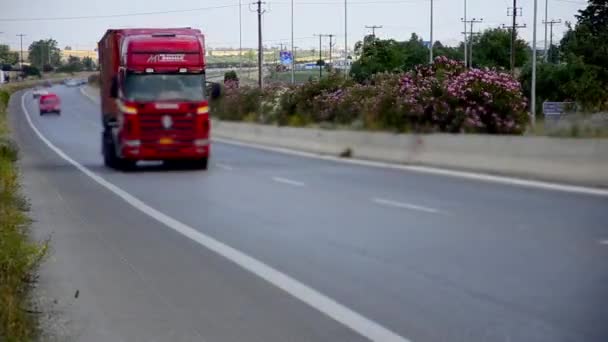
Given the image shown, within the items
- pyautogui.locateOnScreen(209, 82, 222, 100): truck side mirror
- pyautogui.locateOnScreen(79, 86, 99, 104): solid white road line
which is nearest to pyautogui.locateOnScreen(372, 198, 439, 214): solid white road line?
pyautogui.locateOnScreen(209, 82, 222, 100): truck side mirror

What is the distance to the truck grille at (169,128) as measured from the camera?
27.0m

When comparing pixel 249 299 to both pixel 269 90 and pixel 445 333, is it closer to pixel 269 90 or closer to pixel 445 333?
pixel 445 333

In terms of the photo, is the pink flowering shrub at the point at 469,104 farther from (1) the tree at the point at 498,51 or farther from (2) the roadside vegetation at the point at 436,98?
(1) the tree at the point at 498,51

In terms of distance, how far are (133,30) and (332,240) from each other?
16.0m

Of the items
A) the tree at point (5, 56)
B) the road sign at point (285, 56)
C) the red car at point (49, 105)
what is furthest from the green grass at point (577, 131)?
the road sign at point (285, 56)

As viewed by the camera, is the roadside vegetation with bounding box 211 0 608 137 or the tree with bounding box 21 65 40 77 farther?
the tree with bounding box 21 65 40 77

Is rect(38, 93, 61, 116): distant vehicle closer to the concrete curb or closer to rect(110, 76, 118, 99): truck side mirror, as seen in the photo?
the concrete curb

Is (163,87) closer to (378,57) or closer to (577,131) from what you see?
(577,131)

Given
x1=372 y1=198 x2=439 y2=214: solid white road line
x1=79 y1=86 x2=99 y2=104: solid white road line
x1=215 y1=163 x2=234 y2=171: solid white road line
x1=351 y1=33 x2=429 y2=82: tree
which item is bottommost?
x1=79 y1=86 x2=99 y2=104: solid white road line

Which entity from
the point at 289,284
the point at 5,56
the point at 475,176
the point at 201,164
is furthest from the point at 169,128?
the point at 5,56

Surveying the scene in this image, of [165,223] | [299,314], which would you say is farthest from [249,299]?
[165,223]

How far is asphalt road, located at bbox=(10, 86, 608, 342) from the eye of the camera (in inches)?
343

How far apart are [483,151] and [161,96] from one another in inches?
338

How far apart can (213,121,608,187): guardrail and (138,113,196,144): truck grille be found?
5.16m
